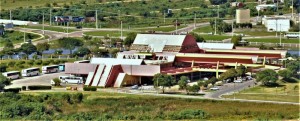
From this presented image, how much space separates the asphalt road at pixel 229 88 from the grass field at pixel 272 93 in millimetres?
284

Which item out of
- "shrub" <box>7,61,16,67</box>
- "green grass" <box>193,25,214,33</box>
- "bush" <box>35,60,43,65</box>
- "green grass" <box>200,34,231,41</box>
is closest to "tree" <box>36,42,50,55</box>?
"bush" <box>35,60,43,65</box>

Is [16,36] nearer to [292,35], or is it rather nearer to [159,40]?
[292,35]

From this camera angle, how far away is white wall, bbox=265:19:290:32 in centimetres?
3447

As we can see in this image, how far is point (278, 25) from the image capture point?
113 ft

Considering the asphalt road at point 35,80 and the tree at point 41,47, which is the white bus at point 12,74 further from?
the tree at point 41,47

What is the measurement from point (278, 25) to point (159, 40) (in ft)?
39.9

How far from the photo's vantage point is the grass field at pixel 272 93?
17922 millimetres

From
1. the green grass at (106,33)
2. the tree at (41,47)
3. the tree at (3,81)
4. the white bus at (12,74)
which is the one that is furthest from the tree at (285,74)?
the green grass at (106,33)

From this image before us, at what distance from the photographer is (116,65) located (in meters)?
20.7

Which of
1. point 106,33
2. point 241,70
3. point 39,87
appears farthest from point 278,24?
point 39,87

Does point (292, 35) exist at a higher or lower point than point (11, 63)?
higher

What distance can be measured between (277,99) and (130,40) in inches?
462

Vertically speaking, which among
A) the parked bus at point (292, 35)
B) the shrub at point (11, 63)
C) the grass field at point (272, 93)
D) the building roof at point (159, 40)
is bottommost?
the grass field at point (272, 93)

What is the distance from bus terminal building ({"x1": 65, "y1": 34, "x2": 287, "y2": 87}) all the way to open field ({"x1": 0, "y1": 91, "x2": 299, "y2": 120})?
6.28ft
